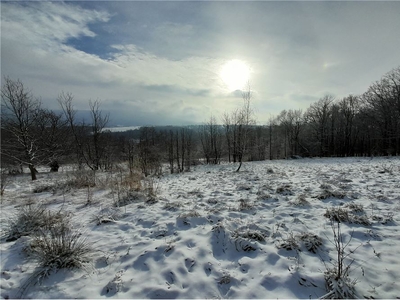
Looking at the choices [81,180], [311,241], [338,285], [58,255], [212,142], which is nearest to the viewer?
[338,285]

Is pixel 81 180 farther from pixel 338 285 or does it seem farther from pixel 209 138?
pixel 209 138

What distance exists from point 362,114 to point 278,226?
38.7 meters

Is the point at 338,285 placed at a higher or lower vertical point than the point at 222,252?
higher

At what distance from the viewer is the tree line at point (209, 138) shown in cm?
1383

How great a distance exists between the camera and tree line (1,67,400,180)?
13.8m

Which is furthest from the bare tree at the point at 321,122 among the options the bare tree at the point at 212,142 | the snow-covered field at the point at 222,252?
the snow-covered field at the point at 222,252

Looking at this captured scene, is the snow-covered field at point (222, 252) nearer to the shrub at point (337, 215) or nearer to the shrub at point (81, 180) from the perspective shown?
the shrub at point (337, 215)

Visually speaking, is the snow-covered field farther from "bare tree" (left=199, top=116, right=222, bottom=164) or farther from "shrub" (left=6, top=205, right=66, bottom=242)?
"bare tree" (left=199, top=116, right=222, bottom=164)

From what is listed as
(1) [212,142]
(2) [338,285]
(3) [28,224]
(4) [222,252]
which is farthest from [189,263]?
(1) [212,142]

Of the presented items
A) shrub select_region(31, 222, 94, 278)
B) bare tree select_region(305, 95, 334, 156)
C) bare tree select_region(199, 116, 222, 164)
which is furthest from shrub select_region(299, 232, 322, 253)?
bare tree select_region(305, 95, 334, 156)

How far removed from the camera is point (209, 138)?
3653cm

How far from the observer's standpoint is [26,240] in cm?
325

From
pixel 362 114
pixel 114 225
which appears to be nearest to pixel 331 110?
pixel 362 114

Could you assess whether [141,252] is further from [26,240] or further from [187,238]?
[26,240]
